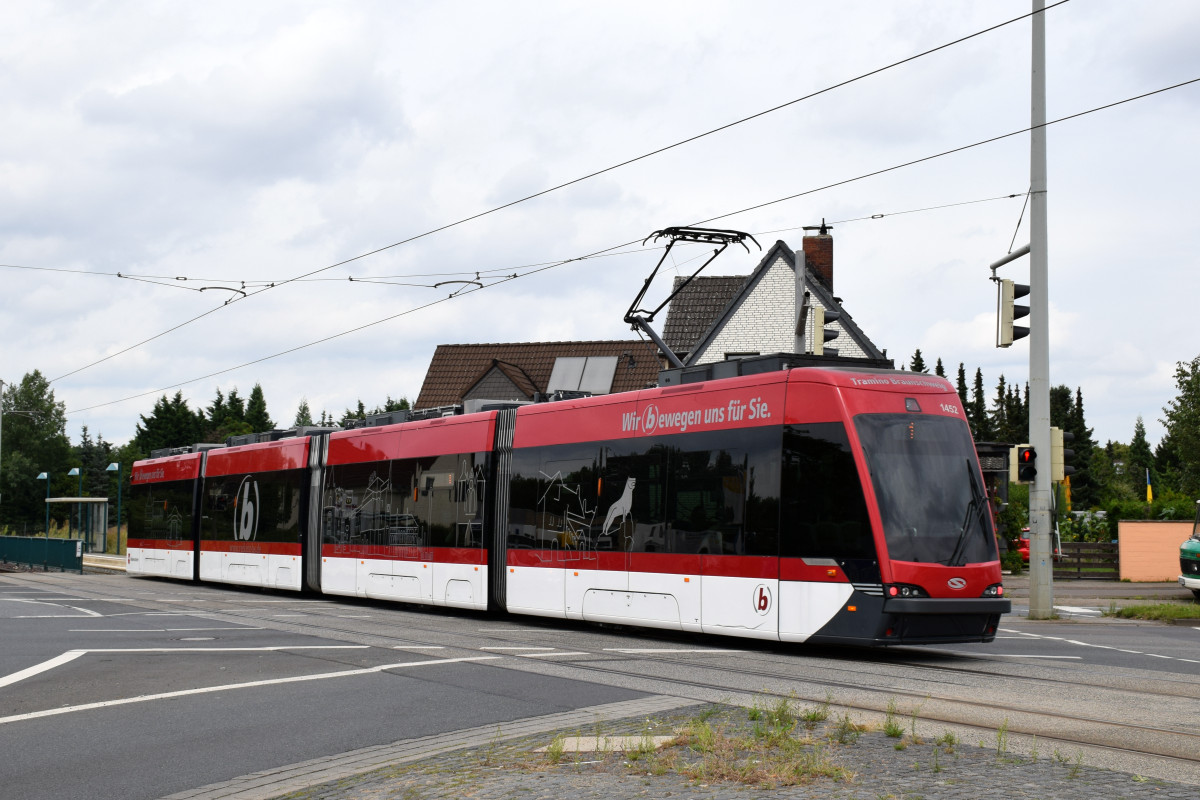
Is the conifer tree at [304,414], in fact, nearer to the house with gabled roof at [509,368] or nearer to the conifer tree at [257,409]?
the conifer tree at [257,409]

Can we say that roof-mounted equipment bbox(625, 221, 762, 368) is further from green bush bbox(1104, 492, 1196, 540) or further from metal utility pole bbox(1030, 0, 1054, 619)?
green bush bbox(1104, 492, 1196, 540)

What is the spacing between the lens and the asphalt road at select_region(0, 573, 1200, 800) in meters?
8.46

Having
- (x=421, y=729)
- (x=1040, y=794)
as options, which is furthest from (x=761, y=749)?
(x=421, y=729)

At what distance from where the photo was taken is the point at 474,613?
21750 millimetres

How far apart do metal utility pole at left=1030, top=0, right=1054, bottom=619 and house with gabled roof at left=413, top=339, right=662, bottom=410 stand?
103 ft

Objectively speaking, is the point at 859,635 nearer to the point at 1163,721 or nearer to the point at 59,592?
the point at 1163,721

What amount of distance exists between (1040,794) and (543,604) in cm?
1218

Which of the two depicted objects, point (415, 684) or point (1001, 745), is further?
point (415, 684)

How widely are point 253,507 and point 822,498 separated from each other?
1715 cm

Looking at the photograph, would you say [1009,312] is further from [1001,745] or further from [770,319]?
[770,319]

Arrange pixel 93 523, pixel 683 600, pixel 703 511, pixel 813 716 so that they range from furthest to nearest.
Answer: pixel 93 523 < pixel 683 600 < pixel 703 511 < pixel 813 716

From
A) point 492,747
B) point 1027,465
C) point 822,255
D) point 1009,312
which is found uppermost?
point 822,255

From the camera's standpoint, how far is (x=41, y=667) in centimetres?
1323

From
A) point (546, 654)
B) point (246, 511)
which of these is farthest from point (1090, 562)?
point (546, 654)
